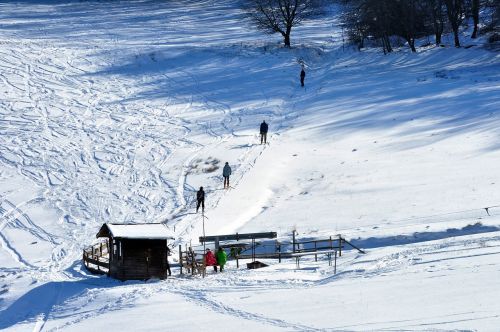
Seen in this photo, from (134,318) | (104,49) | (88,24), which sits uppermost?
(88,24)

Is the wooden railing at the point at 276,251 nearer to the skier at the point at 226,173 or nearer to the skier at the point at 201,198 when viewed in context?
the skier at the point at 201,198

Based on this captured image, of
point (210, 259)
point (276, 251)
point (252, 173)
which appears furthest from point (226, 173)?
point (210, 259)

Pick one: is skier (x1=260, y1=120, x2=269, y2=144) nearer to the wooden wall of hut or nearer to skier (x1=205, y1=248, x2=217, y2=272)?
skier (x1=205, y1=248, x2=217, y2=272)

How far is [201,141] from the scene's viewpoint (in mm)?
40438

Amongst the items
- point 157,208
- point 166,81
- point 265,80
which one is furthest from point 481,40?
point 157,208

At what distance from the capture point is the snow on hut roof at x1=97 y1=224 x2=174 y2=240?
76.6 ft

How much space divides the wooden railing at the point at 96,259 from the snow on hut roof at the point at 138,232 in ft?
2.66

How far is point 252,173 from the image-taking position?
3456 centimetres

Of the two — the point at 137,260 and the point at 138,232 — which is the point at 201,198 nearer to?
the point at 138,232

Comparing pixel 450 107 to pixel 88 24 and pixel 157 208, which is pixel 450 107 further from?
pixel 88 24

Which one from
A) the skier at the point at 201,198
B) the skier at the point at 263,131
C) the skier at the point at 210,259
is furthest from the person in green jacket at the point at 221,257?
the skier at the point at 263,131

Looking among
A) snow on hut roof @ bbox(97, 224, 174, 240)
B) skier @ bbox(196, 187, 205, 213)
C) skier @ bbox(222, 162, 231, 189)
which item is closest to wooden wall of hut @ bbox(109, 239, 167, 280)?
snow on hut roof @ bbox(97, 224, 174, 240)

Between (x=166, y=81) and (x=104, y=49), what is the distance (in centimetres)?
929

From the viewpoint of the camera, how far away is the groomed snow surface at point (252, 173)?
1881 cm
